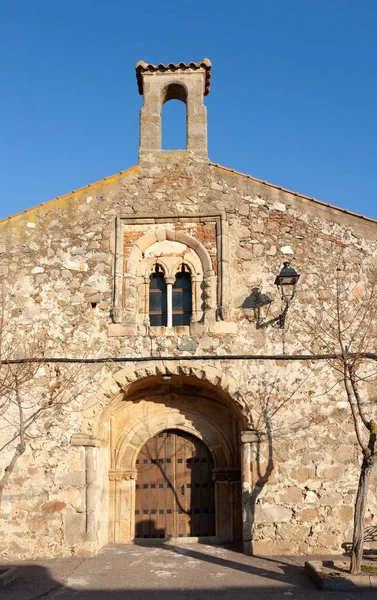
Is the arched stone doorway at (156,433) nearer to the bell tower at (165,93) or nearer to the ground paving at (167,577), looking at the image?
the ground paving at (167,577)

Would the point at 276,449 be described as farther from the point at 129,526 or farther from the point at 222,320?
the point at 129,526

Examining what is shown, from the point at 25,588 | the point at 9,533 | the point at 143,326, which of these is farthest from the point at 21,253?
the point at 25,588

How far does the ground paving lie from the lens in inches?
238

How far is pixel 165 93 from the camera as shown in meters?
10.5

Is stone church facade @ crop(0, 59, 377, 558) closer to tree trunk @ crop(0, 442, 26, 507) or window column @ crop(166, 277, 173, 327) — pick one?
window column @ crop(166, 277, 173, 327)

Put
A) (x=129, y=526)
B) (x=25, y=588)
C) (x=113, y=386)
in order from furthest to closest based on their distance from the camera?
1. (x=129, y=526)
2. (x=113, y=386)
3. (x=25, y=588)

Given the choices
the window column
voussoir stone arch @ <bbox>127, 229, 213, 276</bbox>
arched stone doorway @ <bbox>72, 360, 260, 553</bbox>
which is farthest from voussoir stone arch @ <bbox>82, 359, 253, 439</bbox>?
voussoir stone arch @ <bbox>127, 229, 213, 276</bbox>

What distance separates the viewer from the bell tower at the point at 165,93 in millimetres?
10023

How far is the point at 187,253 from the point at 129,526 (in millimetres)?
4646

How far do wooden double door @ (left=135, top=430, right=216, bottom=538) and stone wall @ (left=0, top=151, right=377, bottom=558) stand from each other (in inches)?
30.3

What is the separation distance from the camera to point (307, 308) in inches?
349

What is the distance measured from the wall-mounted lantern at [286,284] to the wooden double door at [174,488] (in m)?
2.78

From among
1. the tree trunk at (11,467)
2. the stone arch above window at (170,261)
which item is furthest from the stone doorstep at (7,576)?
the stone arch above window at (170,261)

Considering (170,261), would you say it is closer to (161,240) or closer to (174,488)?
(161,240)
